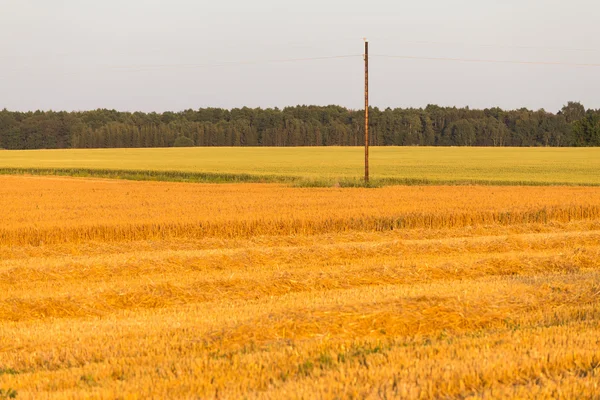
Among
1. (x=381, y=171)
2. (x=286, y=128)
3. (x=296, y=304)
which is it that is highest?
(x=286, y=128)

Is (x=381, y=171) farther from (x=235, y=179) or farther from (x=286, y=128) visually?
(x=286, y=128)

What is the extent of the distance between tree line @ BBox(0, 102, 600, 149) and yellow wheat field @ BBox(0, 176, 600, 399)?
113659 millimetres

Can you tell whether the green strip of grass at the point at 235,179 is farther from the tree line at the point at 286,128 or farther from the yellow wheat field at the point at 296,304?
the tree line at the point at 286,128

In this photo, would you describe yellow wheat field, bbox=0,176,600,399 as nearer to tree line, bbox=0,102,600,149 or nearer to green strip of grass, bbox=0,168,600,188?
green strip of grass, bbox=0,168,600,188

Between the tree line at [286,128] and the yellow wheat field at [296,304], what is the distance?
11366 centimetres

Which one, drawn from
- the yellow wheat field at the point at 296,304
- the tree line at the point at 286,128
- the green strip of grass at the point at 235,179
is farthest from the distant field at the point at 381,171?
the tree line at the point at 286,128

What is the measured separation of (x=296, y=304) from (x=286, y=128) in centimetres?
13280

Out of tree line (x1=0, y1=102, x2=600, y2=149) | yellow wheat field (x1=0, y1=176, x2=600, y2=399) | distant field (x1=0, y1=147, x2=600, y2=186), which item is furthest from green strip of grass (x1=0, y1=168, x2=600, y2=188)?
tree line (x1=0, y1=102, x2=600, y2=149)

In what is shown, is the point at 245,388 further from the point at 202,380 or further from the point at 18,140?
the point at 18,140

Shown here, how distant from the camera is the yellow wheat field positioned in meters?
6.66

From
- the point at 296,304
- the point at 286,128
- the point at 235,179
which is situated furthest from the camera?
the point at 286,128

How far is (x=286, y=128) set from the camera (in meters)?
143

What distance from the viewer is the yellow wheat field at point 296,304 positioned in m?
6.66

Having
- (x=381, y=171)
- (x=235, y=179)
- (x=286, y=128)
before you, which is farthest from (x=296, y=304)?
(x=286, y=128)
